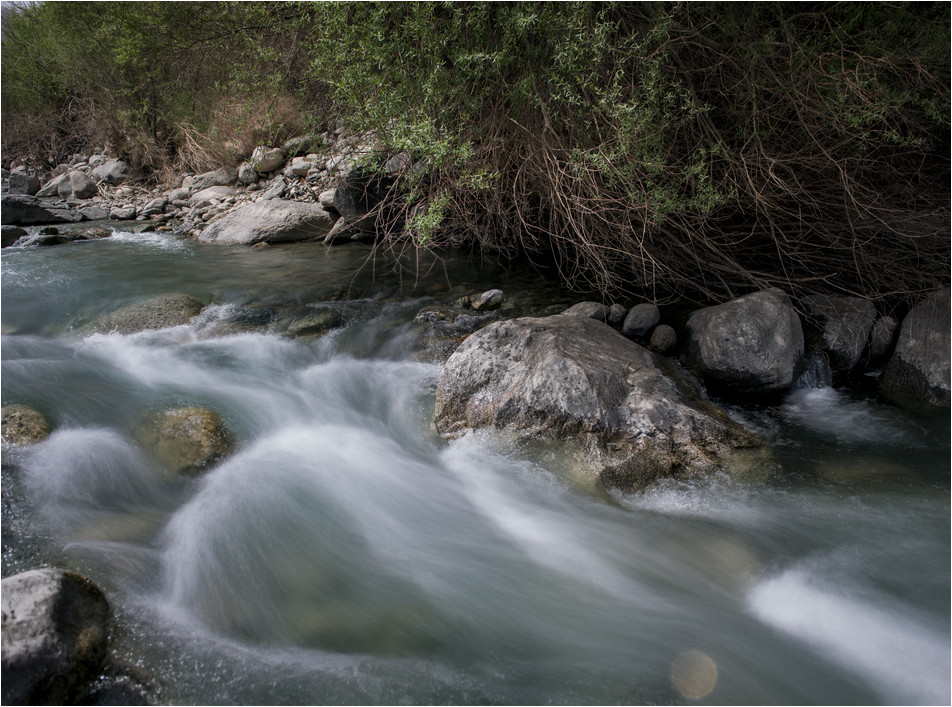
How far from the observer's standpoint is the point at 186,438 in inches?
137

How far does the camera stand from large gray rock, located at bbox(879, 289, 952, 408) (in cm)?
415

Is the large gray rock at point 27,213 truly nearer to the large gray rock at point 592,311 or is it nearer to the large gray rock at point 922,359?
the large gray rock at point 592,311

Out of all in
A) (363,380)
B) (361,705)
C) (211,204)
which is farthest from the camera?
(211,204)

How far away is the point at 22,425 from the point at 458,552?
2.71m

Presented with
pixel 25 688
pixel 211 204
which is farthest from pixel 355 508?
pixel 211 204

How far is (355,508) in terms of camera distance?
3184mm

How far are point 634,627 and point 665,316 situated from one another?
3169 millimetres

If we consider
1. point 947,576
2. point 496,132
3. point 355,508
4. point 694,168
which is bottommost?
point 947,576

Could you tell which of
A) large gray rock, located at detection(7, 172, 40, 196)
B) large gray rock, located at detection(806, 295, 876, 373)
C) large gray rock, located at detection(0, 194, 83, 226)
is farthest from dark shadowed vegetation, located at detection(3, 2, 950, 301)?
large gray rock, located at detection(7, 172, 40, 196)

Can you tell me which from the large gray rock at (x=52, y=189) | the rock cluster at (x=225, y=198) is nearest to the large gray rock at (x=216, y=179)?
the rock cluster at (x=225, y=198)

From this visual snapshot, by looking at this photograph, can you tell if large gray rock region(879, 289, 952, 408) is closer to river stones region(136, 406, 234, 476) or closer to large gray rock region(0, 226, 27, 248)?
river stones region(136, 406, 234, 476)

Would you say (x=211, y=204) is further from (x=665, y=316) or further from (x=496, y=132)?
(x=665, y=316)

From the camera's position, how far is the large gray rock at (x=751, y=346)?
13.7 feet

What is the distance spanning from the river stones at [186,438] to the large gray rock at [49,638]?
109 cm
